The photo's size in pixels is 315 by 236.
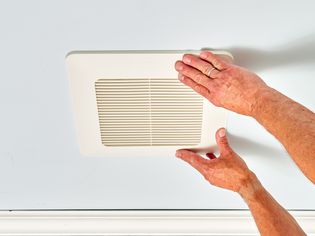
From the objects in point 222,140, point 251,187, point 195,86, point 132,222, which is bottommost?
point 132,222

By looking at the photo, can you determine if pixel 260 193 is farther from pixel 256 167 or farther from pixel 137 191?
pixel 137 191

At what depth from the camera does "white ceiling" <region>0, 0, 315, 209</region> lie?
2.33ft

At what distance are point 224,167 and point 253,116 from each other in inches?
7.7

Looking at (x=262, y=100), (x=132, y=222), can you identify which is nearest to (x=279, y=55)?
(x=262, y=100)

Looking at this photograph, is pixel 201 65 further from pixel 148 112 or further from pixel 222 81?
pixel 148 112

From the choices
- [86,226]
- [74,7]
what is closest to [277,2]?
[74,7]

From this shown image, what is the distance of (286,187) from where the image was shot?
1.02 m

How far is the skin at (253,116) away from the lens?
661 millimetres

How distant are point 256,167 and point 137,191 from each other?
31 centimetres

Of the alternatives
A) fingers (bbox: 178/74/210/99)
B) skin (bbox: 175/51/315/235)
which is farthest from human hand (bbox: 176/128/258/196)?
fingers (bbox: 178/74/210/99)

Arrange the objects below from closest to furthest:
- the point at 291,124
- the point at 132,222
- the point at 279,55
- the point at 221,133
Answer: the point at 291,124, the point at 279,55, the point at 221,133, the point at 132,222

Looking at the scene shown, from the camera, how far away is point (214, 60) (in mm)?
736

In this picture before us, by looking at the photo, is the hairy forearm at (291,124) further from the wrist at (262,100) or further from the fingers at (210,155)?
the fingers at (210,155)

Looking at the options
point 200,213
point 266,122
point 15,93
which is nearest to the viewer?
point 266,122
